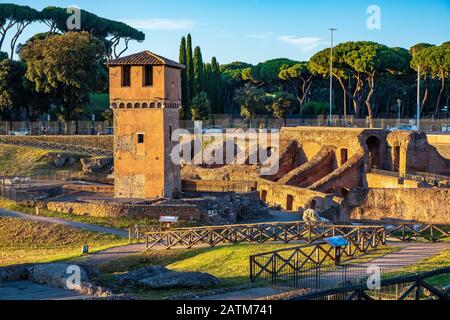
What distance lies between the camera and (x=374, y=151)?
150 ft

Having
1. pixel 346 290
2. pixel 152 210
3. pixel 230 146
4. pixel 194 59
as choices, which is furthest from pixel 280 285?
pixel 194 59

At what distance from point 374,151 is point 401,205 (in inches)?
498

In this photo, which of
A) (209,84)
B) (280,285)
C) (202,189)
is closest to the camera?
(280,285)

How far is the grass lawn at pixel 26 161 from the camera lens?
49188mm

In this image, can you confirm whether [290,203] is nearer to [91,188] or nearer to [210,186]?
[210,186]

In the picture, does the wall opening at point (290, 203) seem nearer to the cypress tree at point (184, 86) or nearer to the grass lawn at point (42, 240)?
the grass lawn at point (42, 240)

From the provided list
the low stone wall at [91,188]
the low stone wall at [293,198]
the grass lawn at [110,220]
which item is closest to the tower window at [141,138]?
the low stone wall at [91,188]

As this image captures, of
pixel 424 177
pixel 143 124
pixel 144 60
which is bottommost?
pixel 424 177

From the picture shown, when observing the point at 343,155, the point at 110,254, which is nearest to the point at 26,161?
the point at 343,155

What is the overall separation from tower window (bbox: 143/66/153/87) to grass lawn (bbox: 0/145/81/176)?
1612 cm

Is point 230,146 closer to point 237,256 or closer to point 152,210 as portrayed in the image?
point 152,210

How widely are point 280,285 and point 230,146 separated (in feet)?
123
